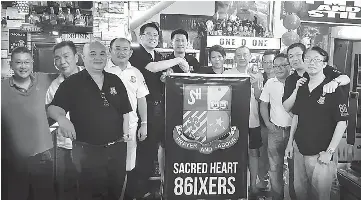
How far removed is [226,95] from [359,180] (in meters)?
1.49

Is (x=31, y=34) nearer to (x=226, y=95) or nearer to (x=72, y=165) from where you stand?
(x=72, y=165)

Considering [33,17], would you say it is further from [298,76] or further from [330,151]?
[330,151]

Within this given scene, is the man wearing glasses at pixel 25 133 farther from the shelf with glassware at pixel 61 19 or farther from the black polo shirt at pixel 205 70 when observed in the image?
the black polo shirt at pixel 205 70

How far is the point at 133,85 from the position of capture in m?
3.36

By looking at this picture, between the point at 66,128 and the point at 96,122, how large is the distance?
0.25 meters

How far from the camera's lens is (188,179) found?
3432mm

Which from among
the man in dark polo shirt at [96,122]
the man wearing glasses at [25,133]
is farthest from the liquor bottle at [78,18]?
the man wearing glasses at [25,133]

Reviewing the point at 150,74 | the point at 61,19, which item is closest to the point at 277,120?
the point at 150,74

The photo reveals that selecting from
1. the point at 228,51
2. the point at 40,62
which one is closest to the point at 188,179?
the point at 228,51

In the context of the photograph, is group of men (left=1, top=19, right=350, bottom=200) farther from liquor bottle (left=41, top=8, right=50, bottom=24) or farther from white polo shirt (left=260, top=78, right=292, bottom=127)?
liquor bottle (left=41, top=8, right=50, bottom=24)

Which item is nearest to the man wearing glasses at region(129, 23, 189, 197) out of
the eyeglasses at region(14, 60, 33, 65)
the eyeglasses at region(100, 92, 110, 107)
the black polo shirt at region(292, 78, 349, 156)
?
the eyeglasses at region(100, 92, 110, 107)

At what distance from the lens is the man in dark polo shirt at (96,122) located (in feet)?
10.7

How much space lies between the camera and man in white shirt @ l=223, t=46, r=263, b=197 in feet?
11.2

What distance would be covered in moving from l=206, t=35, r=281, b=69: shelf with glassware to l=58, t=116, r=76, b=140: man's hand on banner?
1294 millimetres
